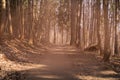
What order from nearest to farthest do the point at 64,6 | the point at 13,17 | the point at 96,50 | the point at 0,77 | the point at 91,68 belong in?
the point at 0,77 → the point at 91,68 → the point at 96,50 → the point at 13,17 → the point at 64,6

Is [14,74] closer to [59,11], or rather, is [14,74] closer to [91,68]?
[91,68]

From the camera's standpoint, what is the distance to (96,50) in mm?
25375

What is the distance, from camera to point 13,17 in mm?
32062

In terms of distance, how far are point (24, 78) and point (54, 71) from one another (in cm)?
239

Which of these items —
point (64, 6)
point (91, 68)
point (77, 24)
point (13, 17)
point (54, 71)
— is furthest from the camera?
point (64, 6)

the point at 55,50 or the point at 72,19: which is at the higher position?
the point at 72,19

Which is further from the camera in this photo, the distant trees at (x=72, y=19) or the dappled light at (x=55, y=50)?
the distant trees at (x=72, y=19)

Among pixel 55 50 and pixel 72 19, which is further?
pixel 72 19

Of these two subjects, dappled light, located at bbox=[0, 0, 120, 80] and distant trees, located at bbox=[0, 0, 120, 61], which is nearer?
dappled light, located at bbox=[0, 0, 120, 80]

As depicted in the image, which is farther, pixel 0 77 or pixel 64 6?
pixel 64 6

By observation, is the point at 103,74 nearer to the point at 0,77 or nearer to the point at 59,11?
the point at 0,77

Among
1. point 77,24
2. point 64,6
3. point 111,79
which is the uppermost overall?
point 64,6

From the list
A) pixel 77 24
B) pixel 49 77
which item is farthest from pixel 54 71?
pixel 77 24

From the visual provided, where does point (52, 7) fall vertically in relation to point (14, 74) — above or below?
above
